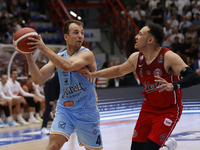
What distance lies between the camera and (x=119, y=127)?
8.81 metres

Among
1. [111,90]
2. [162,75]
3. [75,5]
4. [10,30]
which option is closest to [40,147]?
[162,75]

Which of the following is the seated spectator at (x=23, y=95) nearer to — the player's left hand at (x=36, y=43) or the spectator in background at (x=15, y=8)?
the spectator in background at (x=15, y=8)

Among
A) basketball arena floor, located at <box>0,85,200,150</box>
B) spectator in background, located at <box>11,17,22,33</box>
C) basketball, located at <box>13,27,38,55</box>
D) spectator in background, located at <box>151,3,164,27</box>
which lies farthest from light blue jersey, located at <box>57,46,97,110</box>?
spectator in background, located at <box>151,3,164,27</box>

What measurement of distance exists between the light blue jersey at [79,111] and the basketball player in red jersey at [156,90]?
0.56 ft

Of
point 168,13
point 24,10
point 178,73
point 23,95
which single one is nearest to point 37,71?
point 178,73

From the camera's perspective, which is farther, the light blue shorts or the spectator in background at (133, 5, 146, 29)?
the spectator in background at (133, 5, 146, 29)

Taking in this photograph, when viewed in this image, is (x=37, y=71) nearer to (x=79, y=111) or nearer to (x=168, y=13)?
(x=79, y=111)

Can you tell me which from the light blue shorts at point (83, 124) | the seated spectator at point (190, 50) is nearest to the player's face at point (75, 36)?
the light blue shorts at point (83, 124)

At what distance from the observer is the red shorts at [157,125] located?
3.80 meters

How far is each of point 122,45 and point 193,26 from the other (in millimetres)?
3080

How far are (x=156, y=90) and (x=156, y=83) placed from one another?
8 centimetres

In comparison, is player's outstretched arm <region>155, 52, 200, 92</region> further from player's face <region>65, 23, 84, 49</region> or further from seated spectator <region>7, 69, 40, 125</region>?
seated spectator <region>7, 69, 40, 125</region>

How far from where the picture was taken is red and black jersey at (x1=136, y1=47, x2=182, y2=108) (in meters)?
3.94

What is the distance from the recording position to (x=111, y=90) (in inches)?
416
